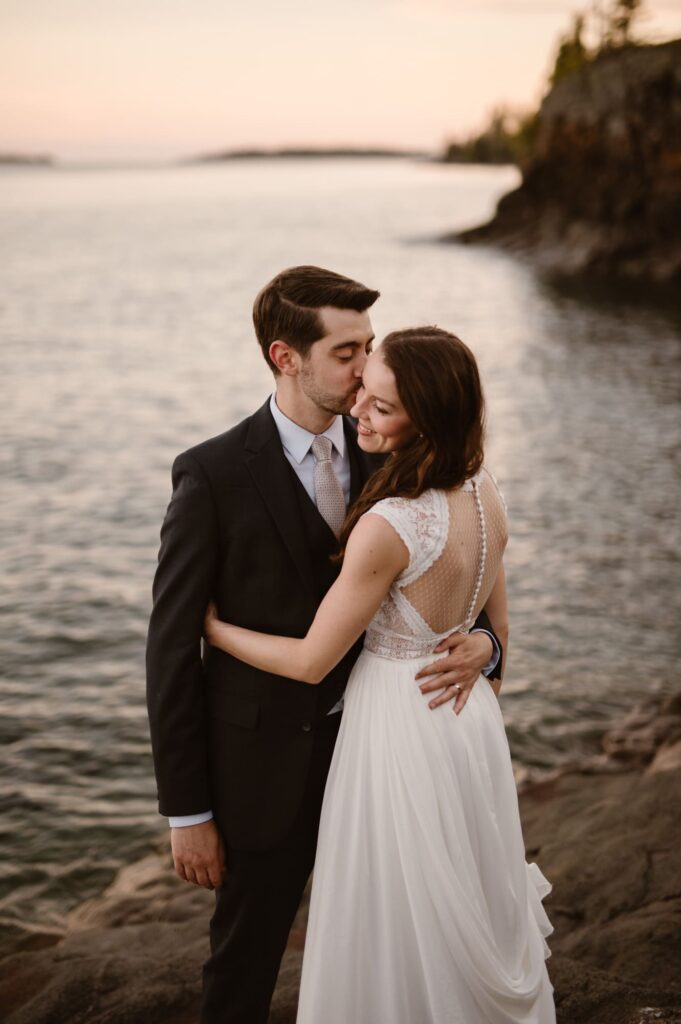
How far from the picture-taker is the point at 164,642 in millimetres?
2693

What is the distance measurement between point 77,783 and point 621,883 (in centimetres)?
368

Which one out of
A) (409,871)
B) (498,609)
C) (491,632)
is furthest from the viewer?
(498,609)

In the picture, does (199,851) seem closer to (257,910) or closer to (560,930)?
(257,910)

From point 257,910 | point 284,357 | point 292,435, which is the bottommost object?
point 257,910

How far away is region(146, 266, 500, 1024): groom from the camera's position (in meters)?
2.68

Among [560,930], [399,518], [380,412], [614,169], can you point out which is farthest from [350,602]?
[614,169]

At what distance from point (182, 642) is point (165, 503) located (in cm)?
908

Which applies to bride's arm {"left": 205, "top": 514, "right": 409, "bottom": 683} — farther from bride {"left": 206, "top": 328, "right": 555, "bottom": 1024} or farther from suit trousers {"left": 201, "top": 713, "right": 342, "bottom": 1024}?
suit trousers {"left": 201, "top": 713, "right": 342, "bottom": 1024}

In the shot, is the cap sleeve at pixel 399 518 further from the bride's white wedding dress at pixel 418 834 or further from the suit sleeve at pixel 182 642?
the suit sleeve at pixel 182 642

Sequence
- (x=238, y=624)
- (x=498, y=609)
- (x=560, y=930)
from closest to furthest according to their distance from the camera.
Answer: (x=238, y=624), (x=498, y=609), (x=560, y=930)

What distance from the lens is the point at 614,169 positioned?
108 ft

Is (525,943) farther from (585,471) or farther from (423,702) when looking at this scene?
(585,471)

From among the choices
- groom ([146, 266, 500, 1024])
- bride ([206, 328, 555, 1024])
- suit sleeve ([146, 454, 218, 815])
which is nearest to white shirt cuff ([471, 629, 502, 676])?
groom ([146, 266, 500, 1024])

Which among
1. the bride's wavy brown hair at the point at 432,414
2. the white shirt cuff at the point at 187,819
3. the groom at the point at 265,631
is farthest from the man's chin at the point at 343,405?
the white shirt cuff at the point at 187,819
